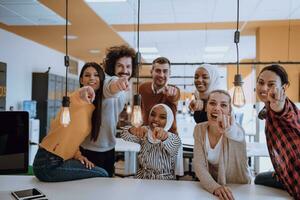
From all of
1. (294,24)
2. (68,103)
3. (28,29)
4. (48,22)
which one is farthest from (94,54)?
(68,103)

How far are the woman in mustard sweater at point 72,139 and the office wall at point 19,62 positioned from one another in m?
4.36

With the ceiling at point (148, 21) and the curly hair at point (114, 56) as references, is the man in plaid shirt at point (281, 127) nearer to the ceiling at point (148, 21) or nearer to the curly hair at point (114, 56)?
the curly hair at point (114, 56)

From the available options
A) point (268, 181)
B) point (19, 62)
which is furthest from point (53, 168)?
point (19, 62)

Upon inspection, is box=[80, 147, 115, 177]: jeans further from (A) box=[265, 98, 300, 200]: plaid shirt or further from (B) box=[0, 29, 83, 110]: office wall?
(B) box=[0, 29, 83, 110]: office wall

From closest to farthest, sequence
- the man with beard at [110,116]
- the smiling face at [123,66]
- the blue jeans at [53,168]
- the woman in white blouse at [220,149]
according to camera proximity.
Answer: the woman in white blouse at [220,149]
the blue jeans at [53,168]
the man with beard at [110,116]
the smiling face at [123,66]

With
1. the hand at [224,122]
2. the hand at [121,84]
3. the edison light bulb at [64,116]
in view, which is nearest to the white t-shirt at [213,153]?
the hand at [224,122]

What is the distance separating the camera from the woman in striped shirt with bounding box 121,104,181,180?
84.4 inches

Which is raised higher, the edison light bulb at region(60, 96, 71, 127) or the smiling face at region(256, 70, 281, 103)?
the smiling face at region(256, 70, 281, 103)

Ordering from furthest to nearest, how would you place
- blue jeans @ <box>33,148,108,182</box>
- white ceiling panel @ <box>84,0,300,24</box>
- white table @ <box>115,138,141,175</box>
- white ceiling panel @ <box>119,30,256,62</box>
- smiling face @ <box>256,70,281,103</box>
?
white ceiling panel @ <box>119,30,256,62</box> < white ceiling panel @ <box>84,0,300,24</box> < white table @ <box>115,138,141,175</box> < blue jeans @ <box>33,148,108,182</box> < smiling face @ <box>256,70,281,103</box>

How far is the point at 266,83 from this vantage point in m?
1.68

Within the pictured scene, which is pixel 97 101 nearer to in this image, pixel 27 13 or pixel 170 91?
pixel 170 91

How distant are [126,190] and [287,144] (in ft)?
2.89

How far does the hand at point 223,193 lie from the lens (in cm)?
162

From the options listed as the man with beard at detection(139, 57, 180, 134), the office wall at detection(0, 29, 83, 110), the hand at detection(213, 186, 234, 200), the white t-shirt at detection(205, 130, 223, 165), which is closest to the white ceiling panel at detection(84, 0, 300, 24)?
the man with beard at detection(139, 57, 180, 134)
